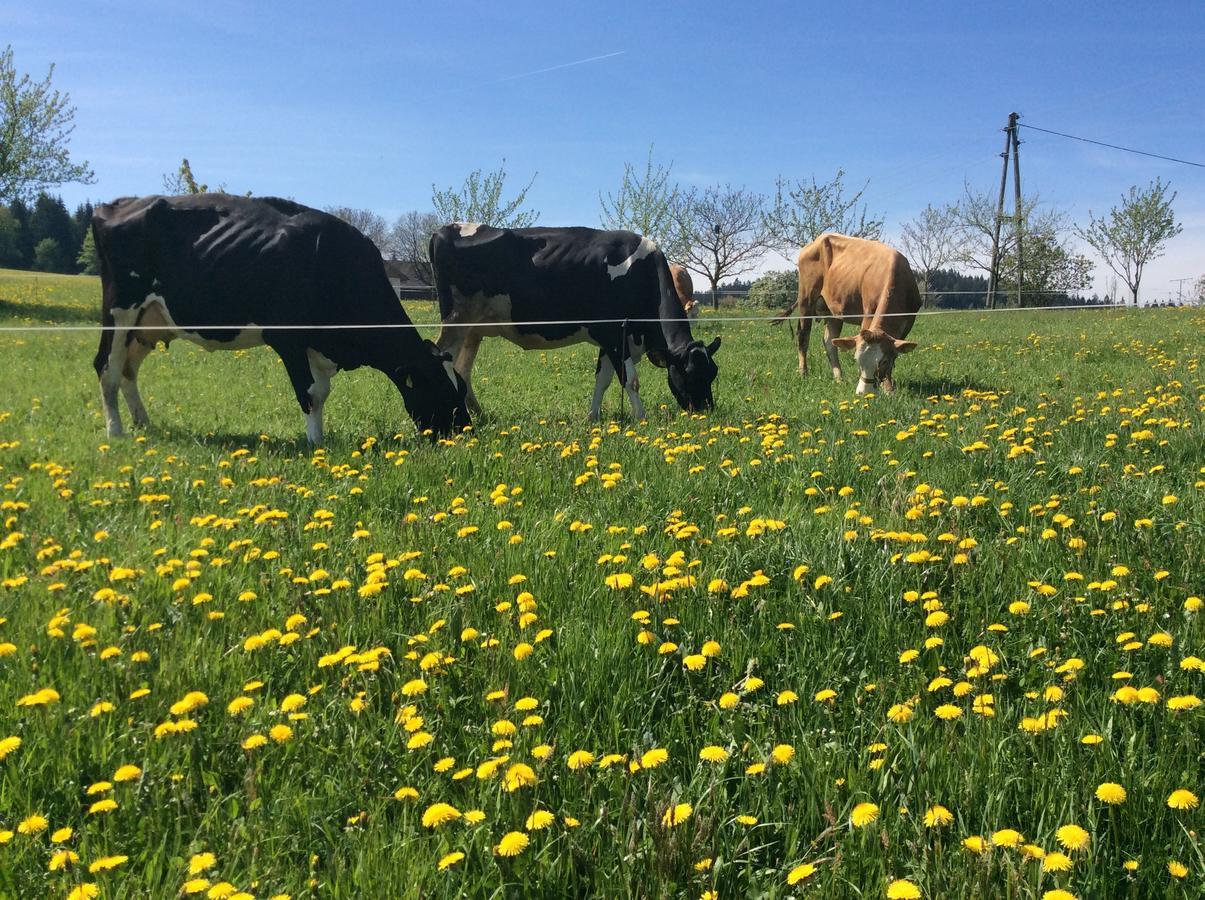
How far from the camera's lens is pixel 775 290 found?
4741 cm

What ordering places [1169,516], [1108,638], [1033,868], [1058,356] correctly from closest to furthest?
[1033,868]
[1108,638]
[1169,516]
[1058,356]

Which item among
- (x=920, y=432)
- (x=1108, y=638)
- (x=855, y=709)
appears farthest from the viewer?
(x=920, y=432)

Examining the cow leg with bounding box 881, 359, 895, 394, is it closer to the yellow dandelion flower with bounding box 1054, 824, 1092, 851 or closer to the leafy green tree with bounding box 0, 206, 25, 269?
the yellow dandelion flower with bounding box 1054, 824, 1092, 851

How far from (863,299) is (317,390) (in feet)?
27.3

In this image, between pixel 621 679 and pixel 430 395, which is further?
pixel 430 395

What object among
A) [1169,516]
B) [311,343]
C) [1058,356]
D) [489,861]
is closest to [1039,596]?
[1169,516]

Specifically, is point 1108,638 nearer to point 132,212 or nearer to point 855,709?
point 855,709

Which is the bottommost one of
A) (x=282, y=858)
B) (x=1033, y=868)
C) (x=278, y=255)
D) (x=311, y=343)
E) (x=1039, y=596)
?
(x=282, y=858)

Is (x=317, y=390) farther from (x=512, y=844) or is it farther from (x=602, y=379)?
(x=512, y=844)

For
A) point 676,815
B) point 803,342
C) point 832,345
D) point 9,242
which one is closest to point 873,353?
point 832,345

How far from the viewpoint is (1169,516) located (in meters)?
4.33

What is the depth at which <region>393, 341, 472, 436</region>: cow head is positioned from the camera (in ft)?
28.9

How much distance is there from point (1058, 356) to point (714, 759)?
13979 millimetres

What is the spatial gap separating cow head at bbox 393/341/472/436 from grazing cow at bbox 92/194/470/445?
0.03 ft
